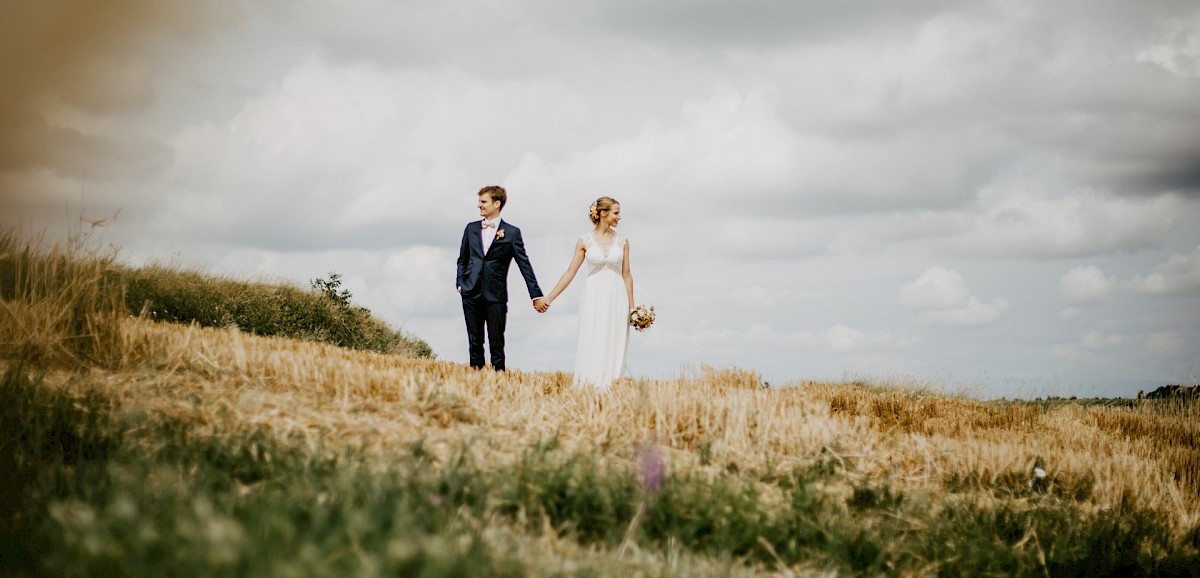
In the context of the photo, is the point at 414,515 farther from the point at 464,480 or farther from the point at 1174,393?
the point at 1174,393

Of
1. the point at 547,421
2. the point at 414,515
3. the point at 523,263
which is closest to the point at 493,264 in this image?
the point at 523,263

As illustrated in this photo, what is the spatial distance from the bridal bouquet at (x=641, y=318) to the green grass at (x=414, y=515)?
4.65 metres

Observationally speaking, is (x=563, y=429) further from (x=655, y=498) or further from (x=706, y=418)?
(x=655, y=498)

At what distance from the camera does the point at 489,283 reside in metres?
11.4

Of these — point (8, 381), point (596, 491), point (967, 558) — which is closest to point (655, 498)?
point (596, 491)

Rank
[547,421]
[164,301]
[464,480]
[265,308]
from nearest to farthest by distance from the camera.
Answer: [464,480] → [547,421] → [164,301] → [265,308]

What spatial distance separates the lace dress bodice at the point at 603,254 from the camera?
1039 centimetres

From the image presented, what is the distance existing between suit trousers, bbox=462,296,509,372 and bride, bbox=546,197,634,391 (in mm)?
1535

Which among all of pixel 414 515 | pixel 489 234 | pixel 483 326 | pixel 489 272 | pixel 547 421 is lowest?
pixel 414 515

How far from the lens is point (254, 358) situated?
7672 millimetres

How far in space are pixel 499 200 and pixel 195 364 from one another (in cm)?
518

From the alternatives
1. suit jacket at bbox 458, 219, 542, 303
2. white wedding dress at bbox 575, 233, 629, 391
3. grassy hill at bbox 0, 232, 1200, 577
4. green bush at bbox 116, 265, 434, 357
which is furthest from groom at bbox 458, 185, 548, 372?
green bush at bbox 116, 265, 434, 357

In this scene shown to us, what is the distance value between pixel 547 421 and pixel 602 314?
13.0 ft

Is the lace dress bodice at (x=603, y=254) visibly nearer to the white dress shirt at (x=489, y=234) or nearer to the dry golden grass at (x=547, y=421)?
the white dress shirt at (x=489, y=234)
